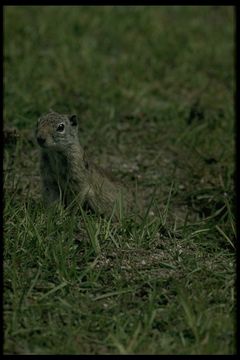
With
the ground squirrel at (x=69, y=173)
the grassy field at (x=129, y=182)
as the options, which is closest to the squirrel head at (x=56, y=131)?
the ground squirrel at (x=69, y=173)

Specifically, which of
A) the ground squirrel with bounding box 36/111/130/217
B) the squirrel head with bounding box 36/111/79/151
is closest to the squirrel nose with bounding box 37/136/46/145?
the squirrel head with bounding box 36/111/79/151

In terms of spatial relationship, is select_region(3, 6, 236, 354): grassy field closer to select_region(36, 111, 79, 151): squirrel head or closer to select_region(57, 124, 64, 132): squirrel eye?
select_region(36, 111, 79, 151): squirrel head

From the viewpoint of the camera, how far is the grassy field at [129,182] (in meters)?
4.92

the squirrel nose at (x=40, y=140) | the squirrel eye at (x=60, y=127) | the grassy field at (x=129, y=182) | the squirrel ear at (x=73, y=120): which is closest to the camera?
the grassy field at (x=129, y=182)

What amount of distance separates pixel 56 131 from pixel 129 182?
1.55 metres

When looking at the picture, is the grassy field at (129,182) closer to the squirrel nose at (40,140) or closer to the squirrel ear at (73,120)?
the squirrel nose at (40,140)

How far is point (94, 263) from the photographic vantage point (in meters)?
5.49

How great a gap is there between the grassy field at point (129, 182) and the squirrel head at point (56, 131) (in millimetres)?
504

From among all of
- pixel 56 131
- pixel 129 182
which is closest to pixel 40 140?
pixel 56 131

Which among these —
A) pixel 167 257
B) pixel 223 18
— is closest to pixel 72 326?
pixel 167 257

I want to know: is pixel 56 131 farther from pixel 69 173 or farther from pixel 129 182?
pixel 129 182

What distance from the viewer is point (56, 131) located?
657 centimetres

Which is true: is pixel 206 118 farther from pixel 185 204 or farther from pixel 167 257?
pixel 167 257

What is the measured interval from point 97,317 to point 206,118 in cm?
450
